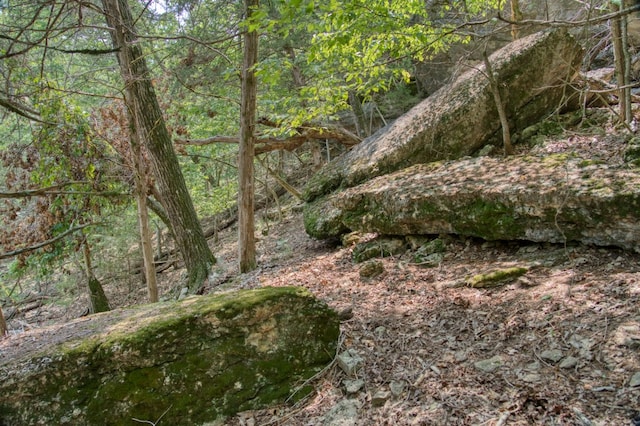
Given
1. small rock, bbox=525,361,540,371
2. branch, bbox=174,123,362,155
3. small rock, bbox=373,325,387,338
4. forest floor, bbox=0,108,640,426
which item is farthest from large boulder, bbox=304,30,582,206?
small rock, bbox=525,361,540,371

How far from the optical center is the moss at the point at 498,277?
3.79 m

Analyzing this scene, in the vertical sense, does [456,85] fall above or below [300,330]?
above

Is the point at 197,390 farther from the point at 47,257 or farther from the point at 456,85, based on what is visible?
the point at 456,85

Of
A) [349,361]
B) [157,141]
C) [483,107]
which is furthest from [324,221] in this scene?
[349,361]

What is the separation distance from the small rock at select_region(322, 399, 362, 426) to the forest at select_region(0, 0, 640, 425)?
0.07 feet

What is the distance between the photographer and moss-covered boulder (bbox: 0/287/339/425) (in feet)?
8.66

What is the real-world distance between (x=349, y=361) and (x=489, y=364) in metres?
1.00

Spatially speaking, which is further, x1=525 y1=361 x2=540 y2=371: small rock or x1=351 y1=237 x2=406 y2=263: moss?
x1=351 y1=237 x2=406 y2=263: moss

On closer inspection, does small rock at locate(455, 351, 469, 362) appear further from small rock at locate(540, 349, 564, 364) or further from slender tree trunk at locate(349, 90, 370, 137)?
slender tree trunk at locate(349, 90, 370, 137)

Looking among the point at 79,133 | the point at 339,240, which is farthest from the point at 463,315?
the point at 79,133

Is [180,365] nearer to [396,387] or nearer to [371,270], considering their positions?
[396,387]

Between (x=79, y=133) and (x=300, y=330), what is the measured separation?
4.80 metres

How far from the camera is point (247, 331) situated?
299 cm

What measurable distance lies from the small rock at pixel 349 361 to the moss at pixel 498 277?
148 centimetres
